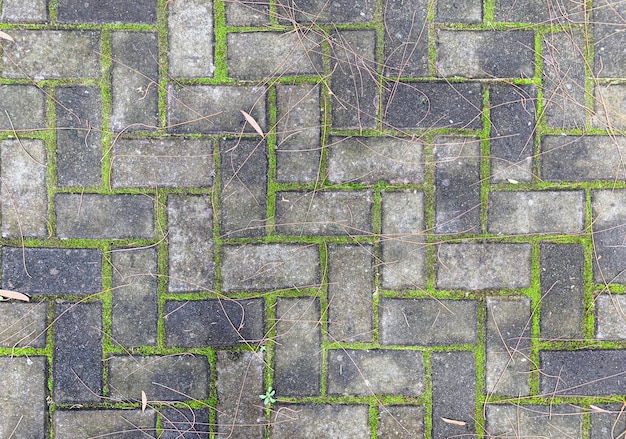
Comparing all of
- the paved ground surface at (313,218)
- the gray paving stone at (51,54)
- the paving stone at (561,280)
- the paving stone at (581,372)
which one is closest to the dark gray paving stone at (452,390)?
the paved ground surface at (313,218)

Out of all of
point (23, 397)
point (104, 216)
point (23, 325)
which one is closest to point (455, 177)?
point (104, 216)

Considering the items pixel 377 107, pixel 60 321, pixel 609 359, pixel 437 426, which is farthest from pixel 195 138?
pixel 609 359

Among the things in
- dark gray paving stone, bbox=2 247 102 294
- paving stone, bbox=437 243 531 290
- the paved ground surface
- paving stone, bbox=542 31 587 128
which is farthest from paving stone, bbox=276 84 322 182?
paving stone, bbox=542 31 587 128

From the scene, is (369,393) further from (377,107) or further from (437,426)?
(377,107)

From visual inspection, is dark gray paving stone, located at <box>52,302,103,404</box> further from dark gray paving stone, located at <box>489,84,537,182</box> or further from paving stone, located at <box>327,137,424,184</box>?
dark gray paving stone, located at <box>489,84,537,182</box>

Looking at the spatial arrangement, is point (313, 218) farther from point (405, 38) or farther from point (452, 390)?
point (452, 390)

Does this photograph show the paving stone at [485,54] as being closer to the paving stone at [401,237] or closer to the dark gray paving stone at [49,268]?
the paving stone at [401,237]
